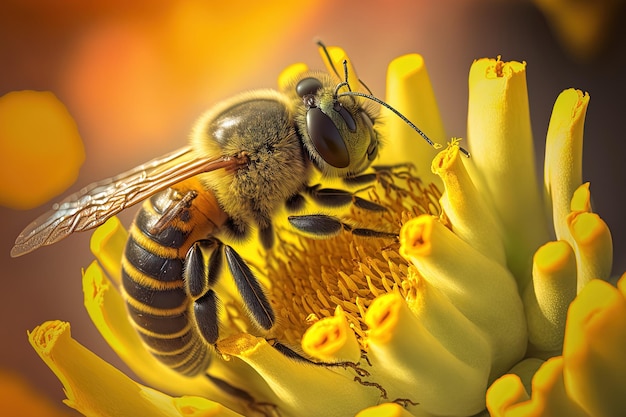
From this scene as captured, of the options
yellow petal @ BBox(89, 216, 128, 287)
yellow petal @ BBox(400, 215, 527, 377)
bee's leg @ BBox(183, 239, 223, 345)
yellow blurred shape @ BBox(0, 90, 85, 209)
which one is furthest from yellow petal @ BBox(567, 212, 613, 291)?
yellow blurred shape @ BBox(0, 90, 85, 209)

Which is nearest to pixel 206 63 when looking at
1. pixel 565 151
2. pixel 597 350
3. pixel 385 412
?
pixel 565 151

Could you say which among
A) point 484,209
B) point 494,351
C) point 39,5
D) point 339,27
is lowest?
point 494,351

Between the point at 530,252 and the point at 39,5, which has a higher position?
the point at 39,5

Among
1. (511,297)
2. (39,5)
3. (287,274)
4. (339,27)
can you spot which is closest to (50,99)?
(39,5)

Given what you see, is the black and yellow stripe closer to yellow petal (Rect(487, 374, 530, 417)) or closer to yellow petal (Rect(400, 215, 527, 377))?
yellow petal (Rect(400, 215, 527, 377))

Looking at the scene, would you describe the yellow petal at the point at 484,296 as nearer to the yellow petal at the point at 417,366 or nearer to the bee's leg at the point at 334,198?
the yellow petal at the point at 417,366

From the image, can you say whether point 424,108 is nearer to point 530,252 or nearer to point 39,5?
point 530,252
